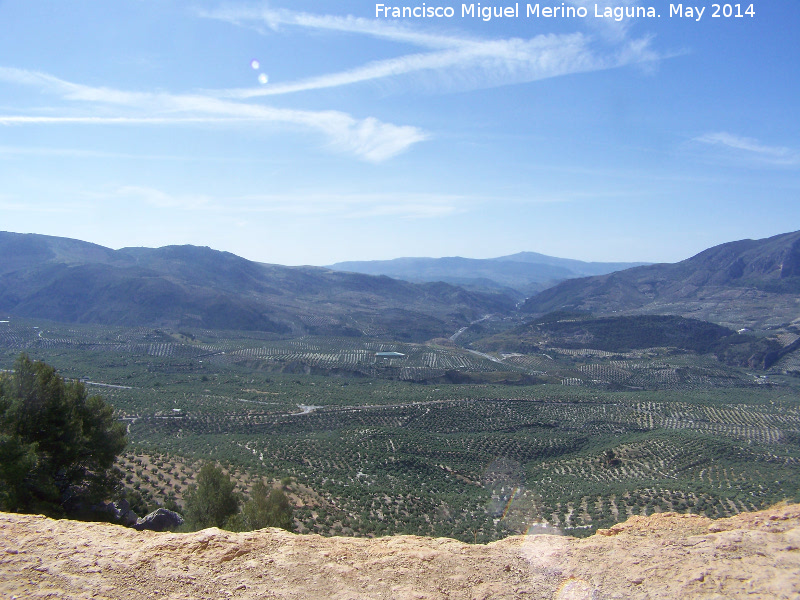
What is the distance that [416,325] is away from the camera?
145 metres

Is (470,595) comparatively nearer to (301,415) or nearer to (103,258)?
(301,415)

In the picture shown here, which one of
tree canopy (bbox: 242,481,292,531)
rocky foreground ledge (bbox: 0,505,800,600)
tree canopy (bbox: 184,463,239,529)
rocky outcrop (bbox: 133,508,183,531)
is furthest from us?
tree canopy (bbox: 184,463,239,529)

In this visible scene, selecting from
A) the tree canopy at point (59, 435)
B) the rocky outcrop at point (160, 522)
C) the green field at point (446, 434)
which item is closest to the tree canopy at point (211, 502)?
the rocky outcrop at point (160, 522)

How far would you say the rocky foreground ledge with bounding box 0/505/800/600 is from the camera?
6777 millimetres

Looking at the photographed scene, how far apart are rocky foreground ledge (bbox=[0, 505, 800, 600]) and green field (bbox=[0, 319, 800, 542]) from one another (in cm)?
1241

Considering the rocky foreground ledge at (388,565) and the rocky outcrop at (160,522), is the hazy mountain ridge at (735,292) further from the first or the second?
the rocky outcrop at (160,522)

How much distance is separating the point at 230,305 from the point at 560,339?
291 feet

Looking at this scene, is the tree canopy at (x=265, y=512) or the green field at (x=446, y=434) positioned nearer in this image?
the tree canopy at (x=265, y=512)

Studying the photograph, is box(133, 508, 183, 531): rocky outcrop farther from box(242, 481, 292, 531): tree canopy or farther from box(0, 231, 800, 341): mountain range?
box(0, 231, 800, 341): mountain range

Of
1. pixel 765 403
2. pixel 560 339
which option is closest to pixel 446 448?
pixel 765 403

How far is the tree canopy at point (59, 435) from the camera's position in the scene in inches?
591

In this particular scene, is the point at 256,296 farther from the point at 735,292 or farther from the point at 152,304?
the point at 735,292

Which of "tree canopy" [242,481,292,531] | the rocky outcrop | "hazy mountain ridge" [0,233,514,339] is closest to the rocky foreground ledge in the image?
"tree canopy" [242,481,292,531]

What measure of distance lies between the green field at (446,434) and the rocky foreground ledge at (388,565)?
12.4 m
